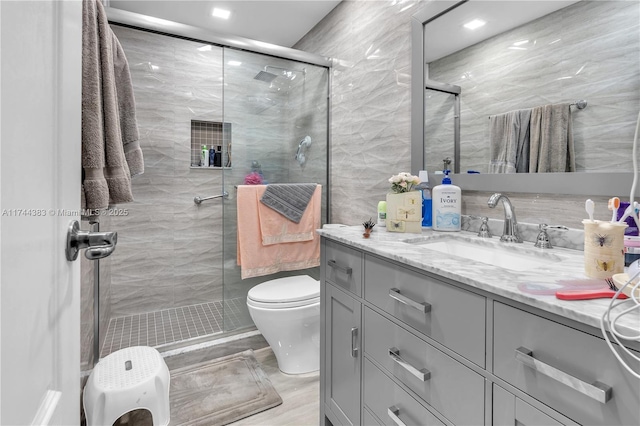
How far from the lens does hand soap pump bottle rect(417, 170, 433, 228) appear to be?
4.96 ft

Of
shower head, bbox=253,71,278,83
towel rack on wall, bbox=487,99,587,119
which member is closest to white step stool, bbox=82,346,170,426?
shower head, bbox=253,71,278,83

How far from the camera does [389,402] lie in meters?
1.05

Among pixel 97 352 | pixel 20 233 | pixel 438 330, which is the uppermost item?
pixel 20 233

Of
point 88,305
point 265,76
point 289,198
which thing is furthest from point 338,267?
point 265,76

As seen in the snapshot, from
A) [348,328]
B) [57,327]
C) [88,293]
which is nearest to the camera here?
[57,327]

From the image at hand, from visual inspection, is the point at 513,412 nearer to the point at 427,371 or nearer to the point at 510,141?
the point at 427,371

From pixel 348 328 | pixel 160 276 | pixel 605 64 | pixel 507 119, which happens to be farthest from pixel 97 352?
pixel 605 64

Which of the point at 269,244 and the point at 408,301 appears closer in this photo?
the point at 408,301

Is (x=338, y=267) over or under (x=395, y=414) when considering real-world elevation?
over

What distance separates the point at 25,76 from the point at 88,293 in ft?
5.24

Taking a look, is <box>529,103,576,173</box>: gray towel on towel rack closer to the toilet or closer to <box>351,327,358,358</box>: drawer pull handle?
<box>351,327,358,358</box>: drawer pull handle

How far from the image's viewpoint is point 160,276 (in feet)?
8.73

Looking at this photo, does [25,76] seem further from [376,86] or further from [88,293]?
[376,86]

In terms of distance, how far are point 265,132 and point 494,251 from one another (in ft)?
5.08
